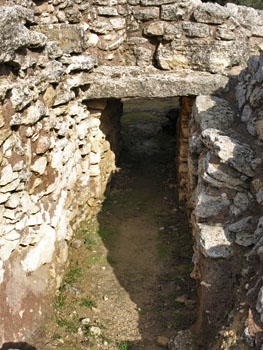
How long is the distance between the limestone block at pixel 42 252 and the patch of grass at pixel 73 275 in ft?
1.92

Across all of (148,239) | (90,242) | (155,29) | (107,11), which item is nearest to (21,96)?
(90,242)

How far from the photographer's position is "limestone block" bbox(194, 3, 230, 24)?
24.7 ft

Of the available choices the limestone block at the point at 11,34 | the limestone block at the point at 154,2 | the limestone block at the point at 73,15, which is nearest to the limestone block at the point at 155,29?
the limestone block at the point at 154,2

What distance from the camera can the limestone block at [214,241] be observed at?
500cm

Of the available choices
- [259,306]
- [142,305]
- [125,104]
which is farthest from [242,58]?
[125,104]

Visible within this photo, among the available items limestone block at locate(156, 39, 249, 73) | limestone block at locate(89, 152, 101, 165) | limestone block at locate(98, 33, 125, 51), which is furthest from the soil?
limestone block at locate(98, 33, 125, 51)

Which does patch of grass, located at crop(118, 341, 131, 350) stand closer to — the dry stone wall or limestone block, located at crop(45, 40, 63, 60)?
the dry stone wall

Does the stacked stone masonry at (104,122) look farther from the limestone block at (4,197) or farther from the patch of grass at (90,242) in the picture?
the patch of grass at (90,242)

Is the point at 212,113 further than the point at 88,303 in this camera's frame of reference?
Yes

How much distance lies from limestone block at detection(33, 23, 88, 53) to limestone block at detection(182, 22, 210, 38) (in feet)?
6.01

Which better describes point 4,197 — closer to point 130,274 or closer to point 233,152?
point 130,274

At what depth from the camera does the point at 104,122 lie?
8.70 meters

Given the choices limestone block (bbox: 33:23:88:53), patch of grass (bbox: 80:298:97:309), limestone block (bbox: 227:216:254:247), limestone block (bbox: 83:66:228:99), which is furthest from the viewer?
limestone block (bbox: 83:66:228:99)

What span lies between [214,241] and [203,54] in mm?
3873
